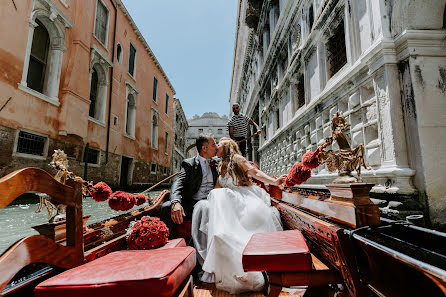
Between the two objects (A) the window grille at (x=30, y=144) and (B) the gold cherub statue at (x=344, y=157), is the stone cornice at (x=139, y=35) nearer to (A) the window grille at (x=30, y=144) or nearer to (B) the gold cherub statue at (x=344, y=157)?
(A) the window grille at (x=30, y=144)

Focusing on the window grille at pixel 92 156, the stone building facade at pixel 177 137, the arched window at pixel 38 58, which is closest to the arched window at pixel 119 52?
the arched window at pixel 38 58

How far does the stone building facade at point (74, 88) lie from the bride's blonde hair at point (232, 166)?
21.3 feet

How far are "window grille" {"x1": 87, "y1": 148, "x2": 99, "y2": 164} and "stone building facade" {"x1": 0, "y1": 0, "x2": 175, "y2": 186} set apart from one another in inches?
1.2

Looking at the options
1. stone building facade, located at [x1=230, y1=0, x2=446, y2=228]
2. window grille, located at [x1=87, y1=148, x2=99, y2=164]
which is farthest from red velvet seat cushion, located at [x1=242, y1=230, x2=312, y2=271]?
window grille, located at [x1=87, y1=148, x2=99, y2=164]

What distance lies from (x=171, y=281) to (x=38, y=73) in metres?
9.44

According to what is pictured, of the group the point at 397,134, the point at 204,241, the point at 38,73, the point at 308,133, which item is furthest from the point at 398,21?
the point at 38,73

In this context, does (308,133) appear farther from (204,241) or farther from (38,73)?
(38,73)

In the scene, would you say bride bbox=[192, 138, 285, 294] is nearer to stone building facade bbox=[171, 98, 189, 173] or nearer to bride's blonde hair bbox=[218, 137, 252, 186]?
bride's blonde hair bbox=[218, 137, 252, 186]

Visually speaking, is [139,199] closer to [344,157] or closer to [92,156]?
[344,157]

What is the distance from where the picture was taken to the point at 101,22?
10719 millimetres

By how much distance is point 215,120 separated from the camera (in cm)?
4706

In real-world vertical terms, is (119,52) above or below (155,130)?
above

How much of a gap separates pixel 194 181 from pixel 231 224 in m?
0.93

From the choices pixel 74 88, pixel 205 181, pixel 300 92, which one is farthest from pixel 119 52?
pixel 205 181
